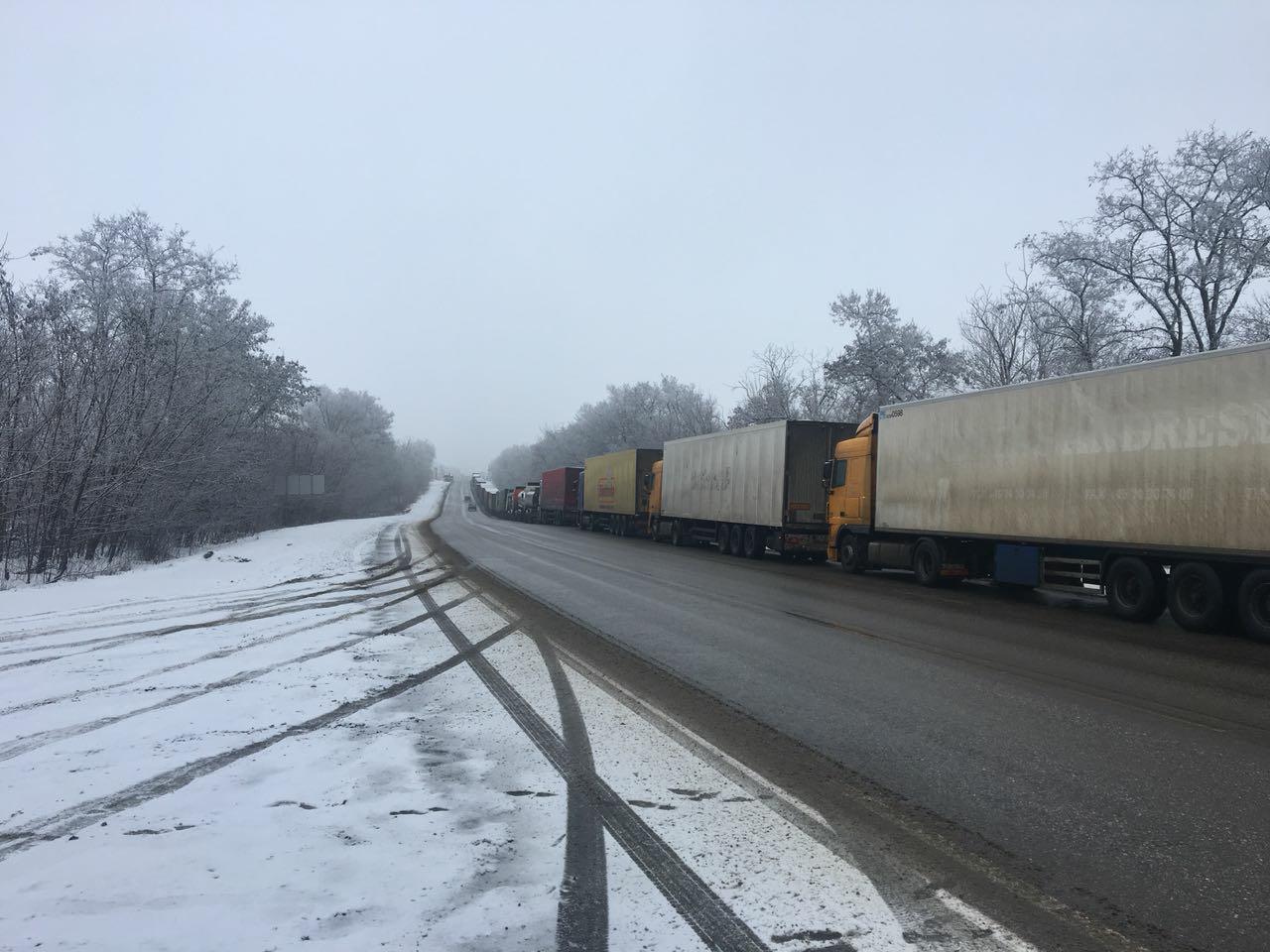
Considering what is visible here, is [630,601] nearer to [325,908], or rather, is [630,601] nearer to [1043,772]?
[1043,772]

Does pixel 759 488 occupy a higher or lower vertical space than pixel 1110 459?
lower

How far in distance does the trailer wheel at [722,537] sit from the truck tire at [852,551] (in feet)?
23.6

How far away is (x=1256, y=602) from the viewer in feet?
33.5

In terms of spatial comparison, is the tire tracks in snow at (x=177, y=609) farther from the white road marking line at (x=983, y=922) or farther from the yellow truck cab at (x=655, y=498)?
the yellow truck cab at (x=655, y=498)

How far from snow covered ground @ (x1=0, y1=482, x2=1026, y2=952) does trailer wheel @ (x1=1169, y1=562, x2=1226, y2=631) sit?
864 cm

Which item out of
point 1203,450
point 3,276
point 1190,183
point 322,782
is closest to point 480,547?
point 3,276

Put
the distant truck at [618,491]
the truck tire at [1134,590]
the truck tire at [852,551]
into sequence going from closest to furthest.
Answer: the truck tire at [1134,590] < the truck tire at [852,551] < the distant truck at [618,491]

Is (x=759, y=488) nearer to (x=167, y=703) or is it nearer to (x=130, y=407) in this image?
(x=130, y=407)

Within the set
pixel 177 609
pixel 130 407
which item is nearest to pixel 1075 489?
Result: pixel 177 609

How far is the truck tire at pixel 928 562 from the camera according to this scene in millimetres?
16250

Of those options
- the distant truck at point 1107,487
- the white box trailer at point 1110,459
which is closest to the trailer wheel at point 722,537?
the distant truck at point 1107,487

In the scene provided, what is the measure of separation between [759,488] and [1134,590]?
13.0m

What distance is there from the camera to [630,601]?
13281 mm

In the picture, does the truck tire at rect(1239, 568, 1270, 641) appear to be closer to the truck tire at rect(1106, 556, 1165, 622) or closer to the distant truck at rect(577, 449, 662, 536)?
the truck tire at rect(1106, 556, 1165, 622)
